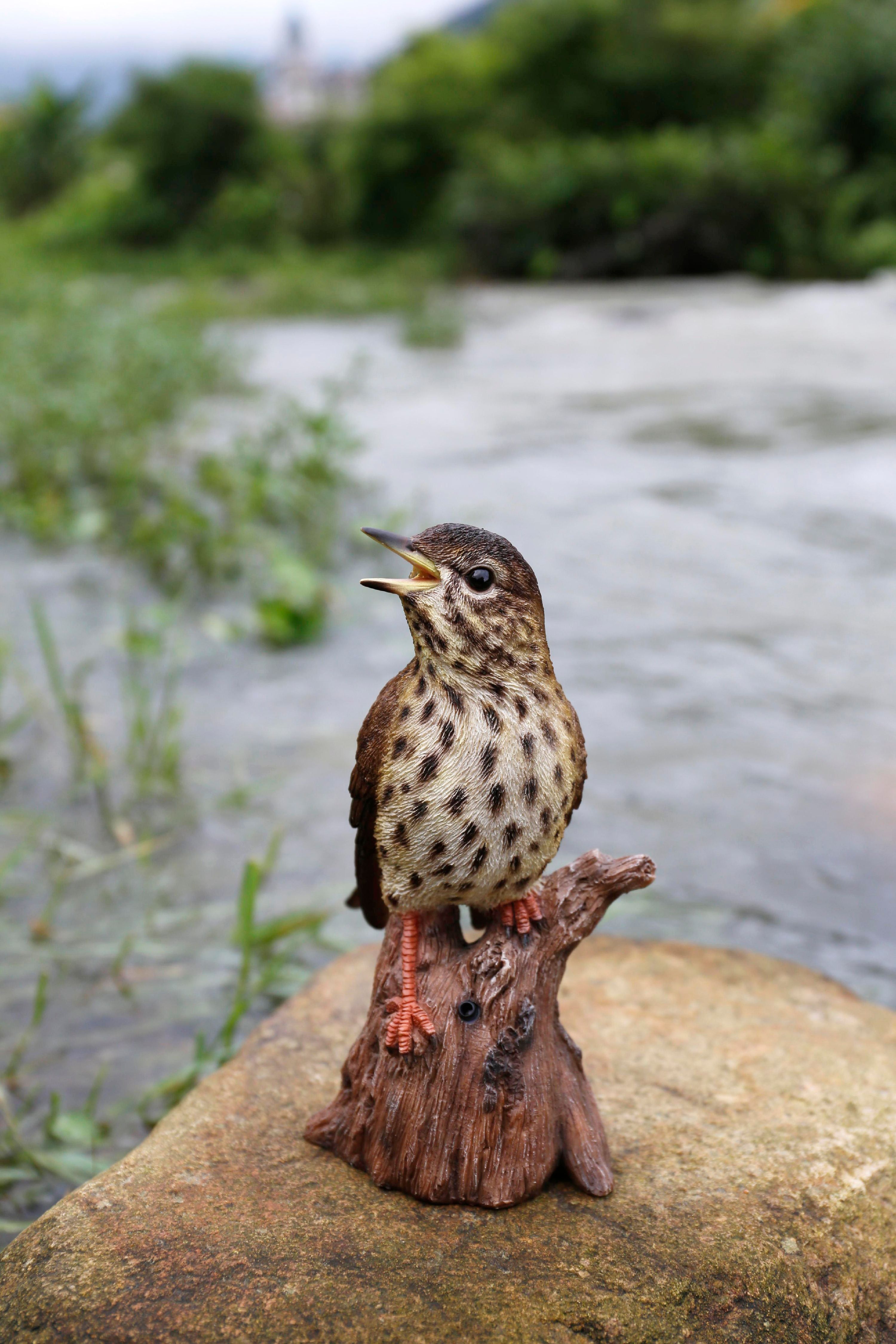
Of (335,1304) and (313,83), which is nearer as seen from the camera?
(335,1304)

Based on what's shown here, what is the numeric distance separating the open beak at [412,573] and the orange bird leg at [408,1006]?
2.38ft

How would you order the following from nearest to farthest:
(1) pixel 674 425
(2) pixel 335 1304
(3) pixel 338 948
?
(2) pixel 335 1304, (3) pixel 338 948, (1) pixel 674 425

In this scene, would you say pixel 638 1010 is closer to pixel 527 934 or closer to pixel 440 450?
pixel 527 934

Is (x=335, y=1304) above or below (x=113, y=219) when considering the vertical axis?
below

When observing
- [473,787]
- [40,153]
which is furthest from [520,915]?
[40,153]

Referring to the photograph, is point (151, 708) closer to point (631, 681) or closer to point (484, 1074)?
point (631, 681)

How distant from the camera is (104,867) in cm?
464

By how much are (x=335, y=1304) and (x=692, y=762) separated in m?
4.17

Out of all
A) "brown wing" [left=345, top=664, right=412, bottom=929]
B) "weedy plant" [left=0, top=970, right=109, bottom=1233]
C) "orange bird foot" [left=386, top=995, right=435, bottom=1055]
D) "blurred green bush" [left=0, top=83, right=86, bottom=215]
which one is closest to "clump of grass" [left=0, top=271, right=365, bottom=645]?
"weedy plant" [left=0, top=970, right=109, bottom=1233]

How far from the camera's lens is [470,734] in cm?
229

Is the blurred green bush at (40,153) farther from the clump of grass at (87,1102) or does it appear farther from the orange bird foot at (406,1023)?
the orange bird foot at (406,1023)

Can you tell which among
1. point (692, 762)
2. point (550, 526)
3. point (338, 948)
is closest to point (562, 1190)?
point (338, 948)

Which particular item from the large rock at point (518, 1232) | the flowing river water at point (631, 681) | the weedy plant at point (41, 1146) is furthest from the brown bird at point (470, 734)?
the flowing river water at point (631, 681)

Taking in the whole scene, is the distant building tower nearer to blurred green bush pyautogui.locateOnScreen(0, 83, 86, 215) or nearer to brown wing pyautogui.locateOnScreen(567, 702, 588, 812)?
blurred green bush pyautogui.locateOnScreen(0, 83, 86, 215)
